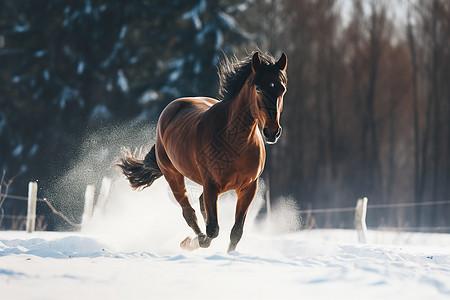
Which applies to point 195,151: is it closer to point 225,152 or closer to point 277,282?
point 225,152

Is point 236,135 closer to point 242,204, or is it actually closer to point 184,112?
point 242,204

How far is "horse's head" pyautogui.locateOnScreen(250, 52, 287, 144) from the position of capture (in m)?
5.14

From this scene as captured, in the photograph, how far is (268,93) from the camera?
17.3ft

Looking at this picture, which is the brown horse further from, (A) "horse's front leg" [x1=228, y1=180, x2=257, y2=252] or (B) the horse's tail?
(B) the horse's tail

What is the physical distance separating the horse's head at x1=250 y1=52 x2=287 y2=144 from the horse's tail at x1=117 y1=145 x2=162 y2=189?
314 centimetres

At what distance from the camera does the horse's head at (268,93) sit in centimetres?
514

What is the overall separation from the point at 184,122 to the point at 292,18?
17.8 m

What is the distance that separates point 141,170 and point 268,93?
144 inches

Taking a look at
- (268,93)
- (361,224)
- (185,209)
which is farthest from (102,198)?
(268,93)

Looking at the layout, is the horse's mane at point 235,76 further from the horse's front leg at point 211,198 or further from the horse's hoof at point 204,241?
the horse's hoof at point 204,241

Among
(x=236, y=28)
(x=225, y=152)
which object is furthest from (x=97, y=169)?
(x=225, y=152)

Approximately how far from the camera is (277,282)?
448 centimetres

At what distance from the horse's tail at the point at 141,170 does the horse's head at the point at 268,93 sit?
3141mm

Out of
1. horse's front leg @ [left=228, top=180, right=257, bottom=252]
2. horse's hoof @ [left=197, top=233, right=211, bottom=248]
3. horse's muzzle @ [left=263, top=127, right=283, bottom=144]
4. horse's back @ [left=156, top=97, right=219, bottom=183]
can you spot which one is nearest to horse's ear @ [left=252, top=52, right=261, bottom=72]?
horse's muzzle @ [left=263, top=127, right=283, bottom=144]
